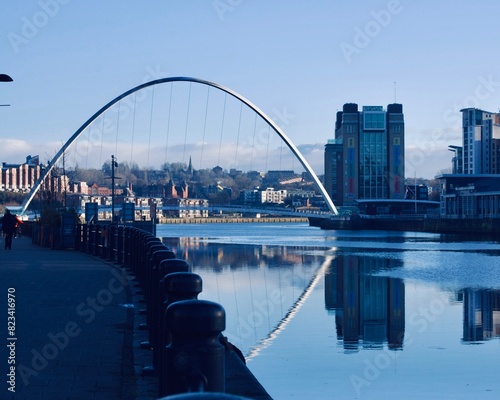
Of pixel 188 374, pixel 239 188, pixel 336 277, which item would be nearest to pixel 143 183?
pixel 239 188

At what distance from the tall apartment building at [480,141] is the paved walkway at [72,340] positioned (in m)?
152

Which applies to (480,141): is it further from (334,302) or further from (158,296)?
(158,296)

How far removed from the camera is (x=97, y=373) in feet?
21.4

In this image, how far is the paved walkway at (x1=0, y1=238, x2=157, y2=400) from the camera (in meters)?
6.00

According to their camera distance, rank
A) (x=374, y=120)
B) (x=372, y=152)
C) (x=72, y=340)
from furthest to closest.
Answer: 1. (x=372, y=152)
2. (x=374, y=120)
3. (x=72, y=340)

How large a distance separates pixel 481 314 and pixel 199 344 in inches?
452

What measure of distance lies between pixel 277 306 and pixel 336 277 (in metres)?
7.34

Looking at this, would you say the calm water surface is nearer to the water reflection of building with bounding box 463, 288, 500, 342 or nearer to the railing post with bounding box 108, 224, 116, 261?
the water reflection of building with bounding box 463, 288, 500, 342

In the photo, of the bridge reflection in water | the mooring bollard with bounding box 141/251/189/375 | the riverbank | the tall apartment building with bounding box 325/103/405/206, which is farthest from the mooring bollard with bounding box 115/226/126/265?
the riverbank

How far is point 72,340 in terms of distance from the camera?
319 inches

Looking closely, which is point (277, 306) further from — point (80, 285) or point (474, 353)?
point (474, 353)

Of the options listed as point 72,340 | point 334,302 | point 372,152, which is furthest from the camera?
point 372,152

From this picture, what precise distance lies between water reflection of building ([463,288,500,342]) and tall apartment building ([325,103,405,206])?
13017 centimetres

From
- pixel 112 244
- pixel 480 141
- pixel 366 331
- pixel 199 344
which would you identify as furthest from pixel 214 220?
pixel 199 344
